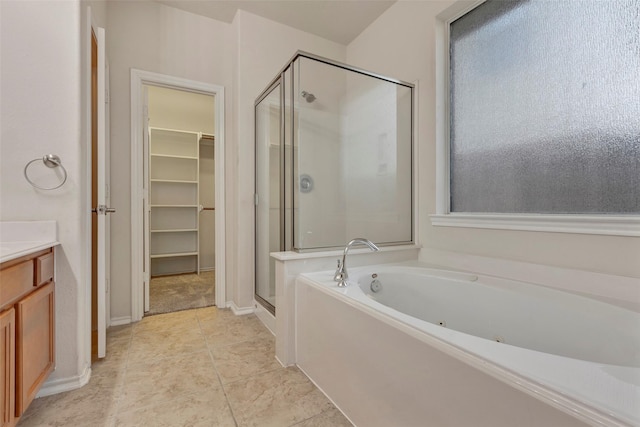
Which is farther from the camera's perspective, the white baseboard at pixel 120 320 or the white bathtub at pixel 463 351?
the white baseboard at pixel 120 320

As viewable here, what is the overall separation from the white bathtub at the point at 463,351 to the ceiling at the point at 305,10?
7.35 feet

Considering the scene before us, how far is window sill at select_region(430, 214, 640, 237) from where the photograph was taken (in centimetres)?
124

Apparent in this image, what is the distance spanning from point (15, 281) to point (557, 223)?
2.39 meters

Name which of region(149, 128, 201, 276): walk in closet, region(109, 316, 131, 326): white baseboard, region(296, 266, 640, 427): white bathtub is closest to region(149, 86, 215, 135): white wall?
region(149, 128, 201, 276): walk in closet

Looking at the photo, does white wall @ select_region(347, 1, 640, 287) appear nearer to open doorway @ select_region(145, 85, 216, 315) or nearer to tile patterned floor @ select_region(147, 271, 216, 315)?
→ tile patterned floor @ select_region(147, 271, 216, 315)

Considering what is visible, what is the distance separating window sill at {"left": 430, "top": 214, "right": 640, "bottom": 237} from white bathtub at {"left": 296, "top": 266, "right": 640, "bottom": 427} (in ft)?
1.03

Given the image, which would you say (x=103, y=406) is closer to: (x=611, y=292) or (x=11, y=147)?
(x=11, y=147)

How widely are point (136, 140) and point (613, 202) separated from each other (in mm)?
3084

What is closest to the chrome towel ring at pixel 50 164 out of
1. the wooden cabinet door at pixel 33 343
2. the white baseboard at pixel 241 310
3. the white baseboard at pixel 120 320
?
the wooden cabinet door at pixel 33 343

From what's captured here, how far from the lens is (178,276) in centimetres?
398

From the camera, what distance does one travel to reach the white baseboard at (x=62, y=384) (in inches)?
55.9

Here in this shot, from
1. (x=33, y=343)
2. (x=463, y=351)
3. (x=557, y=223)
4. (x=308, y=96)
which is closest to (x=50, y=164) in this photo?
(x=33, y=343)

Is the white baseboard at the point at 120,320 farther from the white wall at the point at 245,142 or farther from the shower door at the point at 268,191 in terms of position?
the shower door at the point at 268,191

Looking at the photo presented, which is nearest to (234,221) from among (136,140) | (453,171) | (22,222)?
(136,140)
